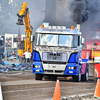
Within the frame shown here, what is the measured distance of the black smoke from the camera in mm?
34250

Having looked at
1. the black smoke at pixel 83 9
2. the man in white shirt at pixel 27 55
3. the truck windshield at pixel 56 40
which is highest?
the black smoke at pixel 83 9

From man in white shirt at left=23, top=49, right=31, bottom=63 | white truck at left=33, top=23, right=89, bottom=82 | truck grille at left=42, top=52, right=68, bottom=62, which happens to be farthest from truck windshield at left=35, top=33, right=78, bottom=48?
man in white shirt at left=23, top=49, right=31, bottom=63

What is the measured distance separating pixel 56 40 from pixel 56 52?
623 millimetres

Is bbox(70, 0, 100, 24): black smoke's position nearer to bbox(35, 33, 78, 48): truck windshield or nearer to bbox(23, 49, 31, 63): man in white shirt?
bbox(23, 49, 31, 63): man in white shirt

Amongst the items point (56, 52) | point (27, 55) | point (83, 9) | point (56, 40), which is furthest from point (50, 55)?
point (27, 55)

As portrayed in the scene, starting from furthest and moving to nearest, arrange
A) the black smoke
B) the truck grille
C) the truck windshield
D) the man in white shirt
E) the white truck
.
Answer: the man in white shirt
the black smoke
the truck windshield
the truck grille
the white truck

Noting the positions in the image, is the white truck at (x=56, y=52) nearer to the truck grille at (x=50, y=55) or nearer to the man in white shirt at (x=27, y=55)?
the truck grille at (x=50, y=55)

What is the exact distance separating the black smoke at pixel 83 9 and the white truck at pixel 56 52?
17008mm

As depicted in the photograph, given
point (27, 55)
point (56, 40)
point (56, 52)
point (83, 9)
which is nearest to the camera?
point (56, 52)

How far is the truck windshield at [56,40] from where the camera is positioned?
17094mm

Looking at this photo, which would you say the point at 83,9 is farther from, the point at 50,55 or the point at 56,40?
the point at 50,55

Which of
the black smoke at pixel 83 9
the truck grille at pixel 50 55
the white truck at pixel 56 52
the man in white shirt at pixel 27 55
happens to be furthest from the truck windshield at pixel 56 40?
the man in white shirt at pixel 27 55

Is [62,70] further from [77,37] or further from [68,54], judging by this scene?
[77,37]

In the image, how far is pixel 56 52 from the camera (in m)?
17.0
